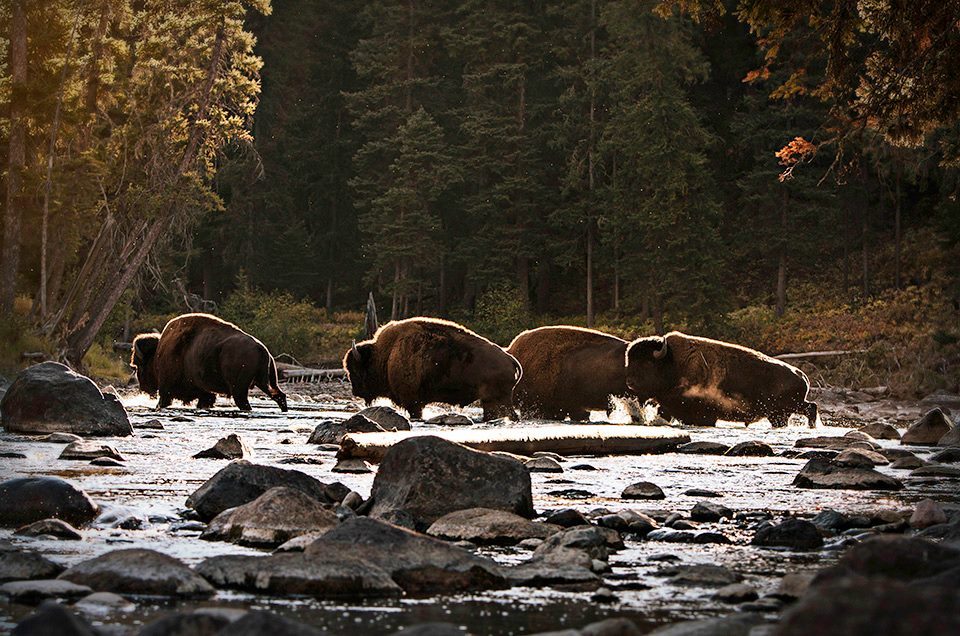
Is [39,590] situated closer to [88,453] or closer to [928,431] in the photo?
[88,453]

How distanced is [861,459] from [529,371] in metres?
7.91

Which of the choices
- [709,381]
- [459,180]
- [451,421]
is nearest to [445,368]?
[451,421]

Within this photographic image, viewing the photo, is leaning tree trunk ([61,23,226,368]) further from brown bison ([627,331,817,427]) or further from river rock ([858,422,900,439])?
river rock ([858,422,900,439])

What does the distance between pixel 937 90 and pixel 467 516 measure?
606cm

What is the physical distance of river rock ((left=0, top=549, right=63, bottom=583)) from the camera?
473cm

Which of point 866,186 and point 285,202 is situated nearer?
point 866,186

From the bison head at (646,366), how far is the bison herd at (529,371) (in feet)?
0.05

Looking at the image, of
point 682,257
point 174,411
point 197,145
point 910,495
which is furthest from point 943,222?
point 910,495

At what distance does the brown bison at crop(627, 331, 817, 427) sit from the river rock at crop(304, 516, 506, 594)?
461 inches

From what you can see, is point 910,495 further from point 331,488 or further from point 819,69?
point 819,69

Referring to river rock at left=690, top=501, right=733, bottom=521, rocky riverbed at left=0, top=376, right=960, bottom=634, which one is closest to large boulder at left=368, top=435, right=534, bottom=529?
rocky riverbed at left=0, top=376, right=960, bottom=634

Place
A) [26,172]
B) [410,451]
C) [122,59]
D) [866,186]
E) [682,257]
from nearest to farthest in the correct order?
1. [410,451]
2. [26,172]
3. [122,59]
4. [682,257]
5. [866,186]

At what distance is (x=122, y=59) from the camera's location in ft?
98.8

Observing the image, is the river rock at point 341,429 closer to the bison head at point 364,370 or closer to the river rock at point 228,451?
the river rock at point 228,451
